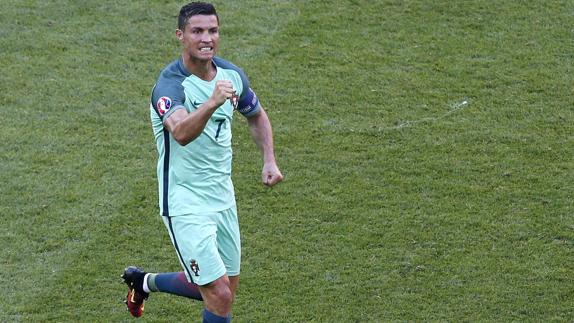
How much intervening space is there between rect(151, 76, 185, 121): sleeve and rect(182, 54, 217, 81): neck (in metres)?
0.15

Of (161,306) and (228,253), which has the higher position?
(228,253)

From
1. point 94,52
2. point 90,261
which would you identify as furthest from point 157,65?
point 90,261

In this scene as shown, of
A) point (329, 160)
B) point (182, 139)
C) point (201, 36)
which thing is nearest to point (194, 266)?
point (182, 139)

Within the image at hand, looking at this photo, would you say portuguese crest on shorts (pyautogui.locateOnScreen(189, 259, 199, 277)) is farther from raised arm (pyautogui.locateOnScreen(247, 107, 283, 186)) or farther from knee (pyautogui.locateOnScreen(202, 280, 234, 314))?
raised arm (pyautogui.locateOnScreen(247, 107, 283, 186))

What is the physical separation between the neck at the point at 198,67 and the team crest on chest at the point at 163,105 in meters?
0.32

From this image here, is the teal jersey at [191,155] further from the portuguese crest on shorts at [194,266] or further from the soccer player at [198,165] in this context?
the portuguese crest on shorts at [194,266]

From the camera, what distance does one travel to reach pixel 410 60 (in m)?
11.2

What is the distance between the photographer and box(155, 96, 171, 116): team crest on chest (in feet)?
21.4

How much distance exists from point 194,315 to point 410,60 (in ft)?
14.4

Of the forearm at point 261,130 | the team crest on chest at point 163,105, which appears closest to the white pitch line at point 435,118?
the forearm at point 261,130

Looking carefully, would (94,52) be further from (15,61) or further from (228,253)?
(228,253)

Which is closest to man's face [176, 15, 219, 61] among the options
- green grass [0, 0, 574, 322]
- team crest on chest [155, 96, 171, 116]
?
team crest on chest [155, 96, 171, 116]

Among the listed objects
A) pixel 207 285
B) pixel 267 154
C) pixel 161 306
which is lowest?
pixel 161 306

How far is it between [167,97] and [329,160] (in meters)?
3.26
